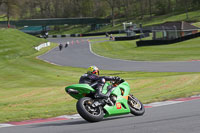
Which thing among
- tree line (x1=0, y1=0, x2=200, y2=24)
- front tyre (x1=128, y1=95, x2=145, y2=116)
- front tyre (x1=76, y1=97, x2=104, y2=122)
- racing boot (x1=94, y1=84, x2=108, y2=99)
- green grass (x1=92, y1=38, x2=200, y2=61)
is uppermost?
tree line (x1=0, y1=0, x2=200, y2=24)

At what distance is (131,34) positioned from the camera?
76750 mm

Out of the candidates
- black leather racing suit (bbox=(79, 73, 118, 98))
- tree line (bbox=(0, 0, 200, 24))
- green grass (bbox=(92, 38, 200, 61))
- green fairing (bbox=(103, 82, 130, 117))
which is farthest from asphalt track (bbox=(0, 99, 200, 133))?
tree line (bbox=(0, 0, 200, 24))

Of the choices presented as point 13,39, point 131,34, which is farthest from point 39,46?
point 131,34

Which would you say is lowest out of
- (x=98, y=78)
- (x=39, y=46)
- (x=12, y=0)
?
(x=39, y=46)

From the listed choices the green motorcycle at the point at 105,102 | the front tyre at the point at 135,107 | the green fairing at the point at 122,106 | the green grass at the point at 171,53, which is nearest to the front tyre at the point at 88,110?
the green motorcycle at the point at 105,102

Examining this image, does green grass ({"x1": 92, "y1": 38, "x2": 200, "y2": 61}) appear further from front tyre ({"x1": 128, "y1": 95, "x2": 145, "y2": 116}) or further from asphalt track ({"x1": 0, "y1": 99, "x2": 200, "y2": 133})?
asphalt track ({"x1": 0, "y1": 99, "x2": 200, "y2": 133})

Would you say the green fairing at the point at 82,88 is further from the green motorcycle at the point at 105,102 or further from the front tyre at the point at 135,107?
the front tyre at the point at 135,107

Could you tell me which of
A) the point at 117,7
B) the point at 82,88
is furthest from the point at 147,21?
the point at 82,88

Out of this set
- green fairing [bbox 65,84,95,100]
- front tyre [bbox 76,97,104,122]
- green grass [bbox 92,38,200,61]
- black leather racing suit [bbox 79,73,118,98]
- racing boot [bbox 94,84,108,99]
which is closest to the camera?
front tyre [bbox 76,97,104,122]

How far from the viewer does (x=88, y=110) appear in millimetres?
9297

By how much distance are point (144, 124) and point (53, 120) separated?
3.11m

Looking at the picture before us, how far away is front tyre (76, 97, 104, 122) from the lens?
29.7 feet

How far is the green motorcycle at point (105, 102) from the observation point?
9207mm

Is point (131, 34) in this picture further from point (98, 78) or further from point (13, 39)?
point (98, 78)
